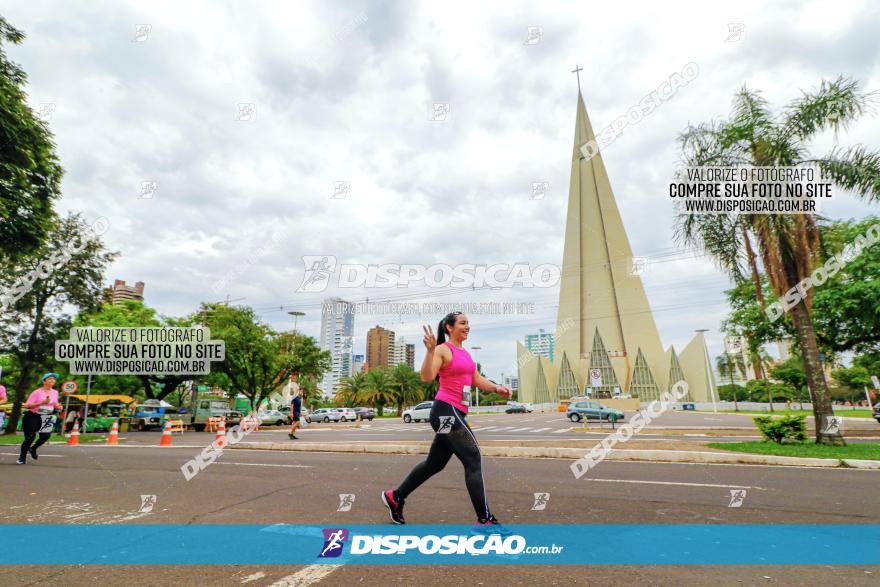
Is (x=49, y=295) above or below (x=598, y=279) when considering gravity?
below

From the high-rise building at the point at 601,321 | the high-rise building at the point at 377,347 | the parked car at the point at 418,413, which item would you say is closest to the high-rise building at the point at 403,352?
the high-rise building at the point at 377,347

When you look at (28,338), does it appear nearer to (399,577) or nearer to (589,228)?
(399,577)

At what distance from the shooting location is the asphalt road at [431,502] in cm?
294

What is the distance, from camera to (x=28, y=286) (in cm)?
1981

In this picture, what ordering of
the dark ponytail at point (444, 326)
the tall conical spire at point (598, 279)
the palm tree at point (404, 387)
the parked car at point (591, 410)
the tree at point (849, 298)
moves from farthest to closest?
the tall conical spire at point (598, 279) < the palm tree at point (404, 387) < the parked car at point (591, 410) < the tree at point (849, 298) < the dark ponytail at point (444, 326)

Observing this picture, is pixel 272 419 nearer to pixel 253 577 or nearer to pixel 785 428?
pixel 785 428

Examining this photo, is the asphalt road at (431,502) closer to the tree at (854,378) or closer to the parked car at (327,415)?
the parked car at (327,415)

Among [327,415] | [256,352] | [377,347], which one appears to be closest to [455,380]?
[256,352]

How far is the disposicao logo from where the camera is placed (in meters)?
3.34

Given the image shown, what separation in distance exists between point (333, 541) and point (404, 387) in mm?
52216

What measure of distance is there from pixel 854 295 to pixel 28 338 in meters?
33.2

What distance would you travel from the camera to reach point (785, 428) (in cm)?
1160

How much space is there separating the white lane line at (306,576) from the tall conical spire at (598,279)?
81.9 metres

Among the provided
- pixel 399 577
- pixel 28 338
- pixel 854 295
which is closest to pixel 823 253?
pixel 854 295
